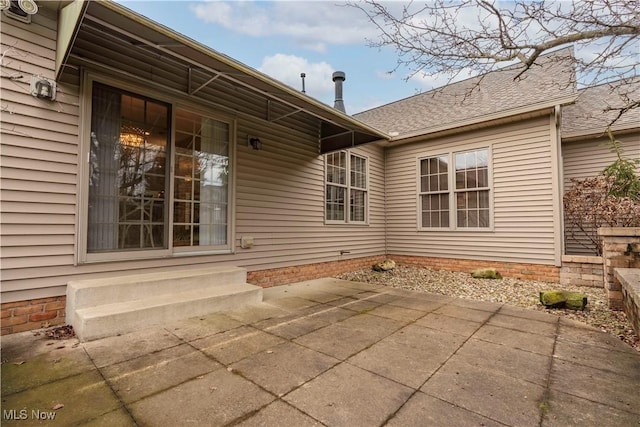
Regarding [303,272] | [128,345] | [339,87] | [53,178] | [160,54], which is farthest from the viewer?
[339,87]

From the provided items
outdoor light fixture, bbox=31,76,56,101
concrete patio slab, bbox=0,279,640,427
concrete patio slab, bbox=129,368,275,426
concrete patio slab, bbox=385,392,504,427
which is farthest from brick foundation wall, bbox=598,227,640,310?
outdoor light fixture, bbox=31,76,56,101

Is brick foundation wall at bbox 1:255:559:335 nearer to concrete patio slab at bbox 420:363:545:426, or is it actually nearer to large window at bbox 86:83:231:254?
large window at bbox 86:83:231:254

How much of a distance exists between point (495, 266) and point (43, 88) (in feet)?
26.4

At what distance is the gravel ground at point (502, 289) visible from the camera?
352 centimetres

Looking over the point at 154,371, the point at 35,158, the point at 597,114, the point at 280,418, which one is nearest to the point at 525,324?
the point at 280,418

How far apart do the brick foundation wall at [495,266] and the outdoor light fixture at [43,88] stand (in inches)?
297

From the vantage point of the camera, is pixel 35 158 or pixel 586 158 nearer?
pixel 35 158

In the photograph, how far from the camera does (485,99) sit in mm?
7438

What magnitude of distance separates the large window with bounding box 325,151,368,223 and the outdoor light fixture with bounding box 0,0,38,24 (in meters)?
4.96

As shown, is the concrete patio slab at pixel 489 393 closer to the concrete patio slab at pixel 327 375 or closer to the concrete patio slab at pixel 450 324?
the concrete patio slab at pixel 327 375

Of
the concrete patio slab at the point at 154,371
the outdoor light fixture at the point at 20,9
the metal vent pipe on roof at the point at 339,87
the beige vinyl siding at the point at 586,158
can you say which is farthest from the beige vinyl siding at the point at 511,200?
the outdoor light fixture at the point at 20,9

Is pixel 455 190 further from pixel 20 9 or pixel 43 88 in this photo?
pixel 20 9

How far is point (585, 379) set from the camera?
7.26 feet

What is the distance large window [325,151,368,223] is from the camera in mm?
6891
